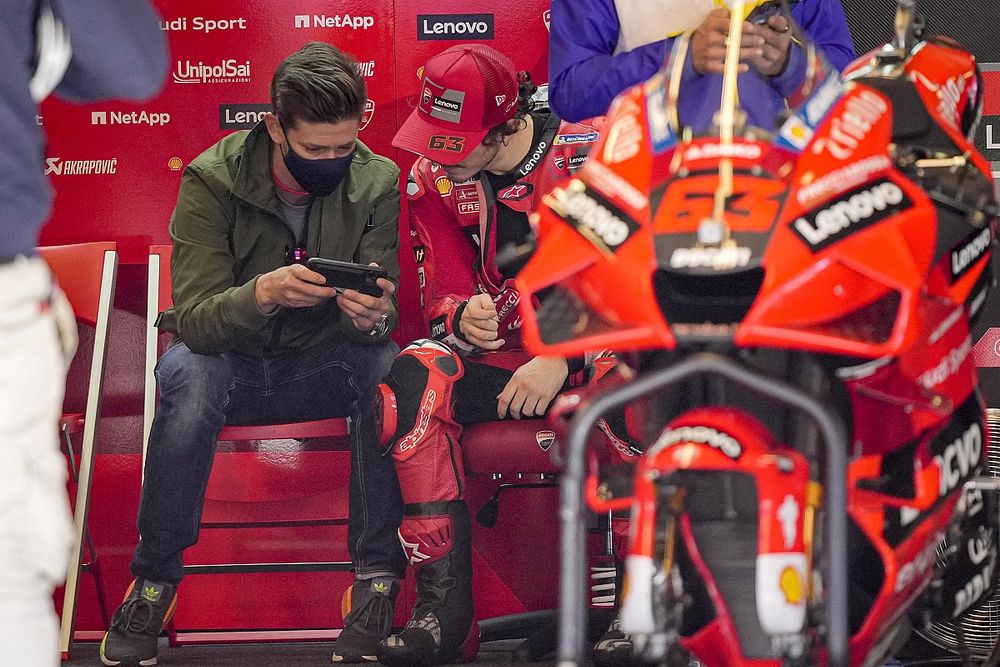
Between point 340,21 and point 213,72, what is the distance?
1.19ft

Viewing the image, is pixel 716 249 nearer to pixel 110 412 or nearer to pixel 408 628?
pixel 408 628

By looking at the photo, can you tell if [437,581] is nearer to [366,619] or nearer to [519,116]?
[366,619]

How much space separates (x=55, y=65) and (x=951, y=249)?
108 cm

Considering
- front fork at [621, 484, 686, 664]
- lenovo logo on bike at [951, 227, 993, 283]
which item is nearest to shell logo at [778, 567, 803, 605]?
front fork at [621, 484, 686, 664]

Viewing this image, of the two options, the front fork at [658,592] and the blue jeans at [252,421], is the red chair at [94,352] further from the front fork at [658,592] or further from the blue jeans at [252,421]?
the front fork at [658,592]

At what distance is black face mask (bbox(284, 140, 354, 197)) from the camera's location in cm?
276

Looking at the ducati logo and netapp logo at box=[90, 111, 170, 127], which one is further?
→ netapp logo at box=[90, 111, 170, 127]

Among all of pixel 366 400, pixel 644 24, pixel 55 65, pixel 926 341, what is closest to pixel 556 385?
pixel 366 400

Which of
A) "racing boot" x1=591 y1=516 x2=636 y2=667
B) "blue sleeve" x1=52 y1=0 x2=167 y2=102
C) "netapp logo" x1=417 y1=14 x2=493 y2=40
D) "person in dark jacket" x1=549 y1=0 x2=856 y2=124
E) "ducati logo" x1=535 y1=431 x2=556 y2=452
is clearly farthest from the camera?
"netapp logo" x1=417 y1=14 x2=493 y2=40

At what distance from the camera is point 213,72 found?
10.9 feet

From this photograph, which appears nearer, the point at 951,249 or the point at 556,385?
the point at 951,249

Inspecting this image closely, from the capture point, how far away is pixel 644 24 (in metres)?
2.38

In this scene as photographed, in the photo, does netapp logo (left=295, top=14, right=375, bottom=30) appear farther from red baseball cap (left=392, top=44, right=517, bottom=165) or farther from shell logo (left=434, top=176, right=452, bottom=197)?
shell logo (left=434, top=176, right=452, bottom=197)

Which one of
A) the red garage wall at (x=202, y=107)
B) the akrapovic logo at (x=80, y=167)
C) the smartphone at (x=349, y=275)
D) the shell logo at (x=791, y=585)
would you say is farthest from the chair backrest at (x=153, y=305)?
the shell logo at (x=791, y=585)
